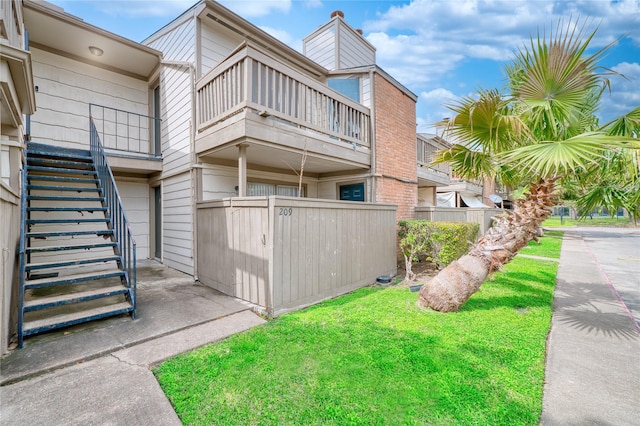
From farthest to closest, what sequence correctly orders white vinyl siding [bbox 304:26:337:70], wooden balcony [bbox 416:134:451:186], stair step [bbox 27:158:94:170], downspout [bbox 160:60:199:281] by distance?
wooden balcony [bbox 416:134:451:186], white vinyl siding [bbox 304:26:337:70], downspout [bbox 160:60:199:281], stair step [bbox 27:158:94:170]

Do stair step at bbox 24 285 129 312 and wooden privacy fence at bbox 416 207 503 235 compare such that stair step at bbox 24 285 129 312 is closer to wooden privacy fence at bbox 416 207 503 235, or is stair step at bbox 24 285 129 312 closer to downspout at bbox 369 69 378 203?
downspout at bbox 369 69 378 203

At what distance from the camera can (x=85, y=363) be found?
3.06 metres

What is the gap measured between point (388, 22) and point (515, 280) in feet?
33.3

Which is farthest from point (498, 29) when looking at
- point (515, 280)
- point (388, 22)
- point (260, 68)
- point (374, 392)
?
point (374, 392)

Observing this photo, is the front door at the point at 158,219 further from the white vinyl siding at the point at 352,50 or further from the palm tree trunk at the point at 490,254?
the white vinyl siding at the point at 352,50

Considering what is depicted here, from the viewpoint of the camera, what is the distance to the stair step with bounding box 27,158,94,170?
5668 mm

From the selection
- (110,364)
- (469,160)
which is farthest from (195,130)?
(469,160)

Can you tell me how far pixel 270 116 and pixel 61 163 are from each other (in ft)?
15.6

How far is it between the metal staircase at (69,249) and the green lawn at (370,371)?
195 centimetres

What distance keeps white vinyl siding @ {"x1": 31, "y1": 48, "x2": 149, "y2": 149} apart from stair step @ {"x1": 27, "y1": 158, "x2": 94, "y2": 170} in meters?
1.47

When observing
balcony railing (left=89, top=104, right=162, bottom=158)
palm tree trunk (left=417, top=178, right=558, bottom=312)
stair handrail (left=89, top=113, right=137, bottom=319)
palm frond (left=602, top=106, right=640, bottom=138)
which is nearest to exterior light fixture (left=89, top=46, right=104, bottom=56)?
balcony railing (left=89, top=104, right=162, bottom=158)

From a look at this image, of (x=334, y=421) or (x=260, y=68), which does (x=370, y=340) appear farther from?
(x=260, y=68)

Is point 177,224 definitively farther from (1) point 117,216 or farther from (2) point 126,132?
(2) point 126,132

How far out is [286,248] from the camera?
464 cm
